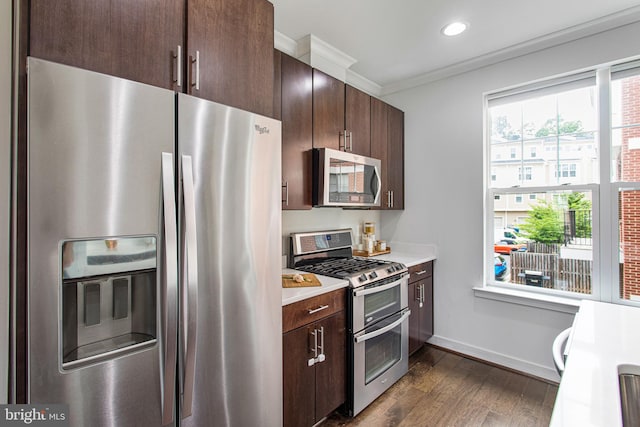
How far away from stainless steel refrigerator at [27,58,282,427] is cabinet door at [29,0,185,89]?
0.43 feet

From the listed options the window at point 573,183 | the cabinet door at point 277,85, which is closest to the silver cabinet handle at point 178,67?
the cabinet door at point 277,85

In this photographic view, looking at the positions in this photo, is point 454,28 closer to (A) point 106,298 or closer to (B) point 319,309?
(B) point 319,309

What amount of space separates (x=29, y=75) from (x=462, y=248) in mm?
3016

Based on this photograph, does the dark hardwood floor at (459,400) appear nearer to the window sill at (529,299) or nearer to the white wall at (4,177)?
the window sill at (529,299)

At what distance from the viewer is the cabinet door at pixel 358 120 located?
2527mm

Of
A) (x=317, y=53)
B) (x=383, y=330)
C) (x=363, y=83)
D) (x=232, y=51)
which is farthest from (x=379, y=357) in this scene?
(x=363, y=83)

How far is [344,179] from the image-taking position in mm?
2365

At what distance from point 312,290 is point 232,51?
1280 mm

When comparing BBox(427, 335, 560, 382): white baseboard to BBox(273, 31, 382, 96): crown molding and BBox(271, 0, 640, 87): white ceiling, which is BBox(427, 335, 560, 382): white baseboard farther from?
BBox(273, 31, 382, 96): crown molding

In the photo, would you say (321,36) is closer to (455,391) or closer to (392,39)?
(392,39)

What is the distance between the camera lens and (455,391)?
228cm

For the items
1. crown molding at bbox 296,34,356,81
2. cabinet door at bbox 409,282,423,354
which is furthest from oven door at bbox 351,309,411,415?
crown molding at bbox 296,34,356,81

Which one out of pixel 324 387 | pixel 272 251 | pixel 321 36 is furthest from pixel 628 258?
pixel 321 36

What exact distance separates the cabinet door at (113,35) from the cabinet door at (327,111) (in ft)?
3.72
